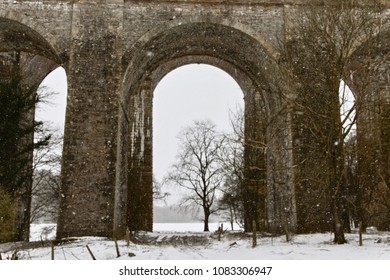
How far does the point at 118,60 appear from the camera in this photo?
1471 centimetres

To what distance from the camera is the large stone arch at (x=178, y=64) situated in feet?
49.5

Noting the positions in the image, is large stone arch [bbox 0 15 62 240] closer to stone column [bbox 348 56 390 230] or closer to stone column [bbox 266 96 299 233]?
stone column [bbox 266 96 299 233]

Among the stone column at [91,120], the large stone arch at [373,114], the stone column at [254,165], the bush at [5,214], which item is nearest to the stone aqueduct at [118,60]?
the stone column at [91,120]

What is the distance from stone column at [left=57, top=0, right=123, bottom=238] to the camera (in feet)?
44.7

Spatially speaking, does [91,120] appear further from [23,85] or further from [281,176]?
[281,176]

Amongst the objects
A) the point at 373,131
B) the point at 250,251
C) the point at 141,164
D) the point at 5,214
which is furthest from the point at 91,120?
the point at 373,131

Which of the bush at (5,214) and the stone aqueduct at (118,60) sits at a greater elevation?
the stone aqueduct at (118,60)

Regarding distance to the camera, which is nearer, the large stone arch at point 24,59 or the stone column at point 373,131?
the stone column at point 373,131

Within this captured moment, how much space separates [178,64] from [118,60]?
6.69 meters

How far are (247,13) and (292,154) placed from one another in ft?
15.7

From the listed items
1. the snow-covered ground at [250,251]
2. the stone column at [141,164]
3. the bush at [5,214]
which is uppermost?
the stone column at [141,164]

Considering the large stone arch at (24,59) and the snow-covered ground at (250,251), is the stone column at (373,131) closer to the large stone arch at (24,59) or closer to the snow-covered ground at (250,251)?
the snow-covered ground at (250,251)
